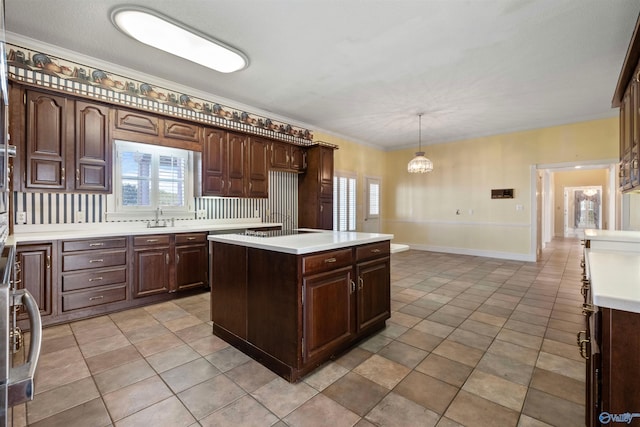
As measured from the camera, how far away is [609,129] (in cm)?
532

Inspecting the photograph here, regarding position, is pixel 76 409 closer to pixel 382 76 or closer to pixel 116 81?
pixel 116 81

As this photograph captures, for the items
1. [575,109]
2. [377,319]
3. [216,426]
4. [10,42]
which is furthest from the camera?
[575,109]

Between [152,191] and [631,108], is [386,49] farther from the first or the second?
[152,191]

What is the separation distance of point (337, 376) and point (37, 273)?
2994mm

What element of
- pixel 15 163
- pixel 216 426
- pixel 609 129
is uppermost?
pixel 609 129

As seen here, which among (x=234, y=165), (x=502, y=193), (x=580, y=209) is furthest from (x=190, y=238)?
(x=580, y=209)

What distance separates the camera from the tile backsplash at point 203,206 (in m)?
3.11

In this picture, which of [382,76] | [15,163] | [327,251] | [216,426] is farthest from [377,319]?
[15,163]

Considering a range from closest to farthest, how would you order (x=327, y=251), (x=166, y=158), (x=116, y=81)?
(x=327, y=251)
(x=116, y=81)
(x=166, y=158)

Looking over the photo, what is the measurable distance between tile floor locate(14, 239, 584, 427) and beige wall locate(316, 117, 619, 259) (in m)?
3.43

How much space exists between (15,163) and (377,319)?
3.84m

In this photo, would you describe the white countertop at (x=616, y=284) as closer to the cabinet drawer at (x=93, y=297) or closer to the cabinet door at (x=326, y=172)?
the cabinet drawer at (x=93, y=297)

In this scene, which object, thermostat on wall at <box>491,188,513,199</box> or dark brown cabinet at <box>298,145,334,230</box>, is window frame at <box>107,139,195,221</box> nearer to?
dark brown cabinet at <box>298,145,334,230</box>

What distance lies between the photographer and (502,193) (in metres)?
6.48
